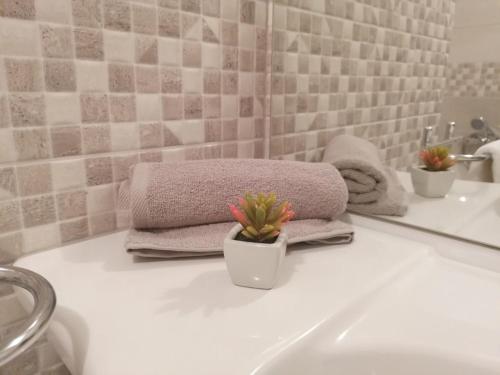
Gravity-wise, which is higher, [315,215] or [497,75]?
[497,75]

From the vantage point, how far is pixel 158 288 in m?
0.48

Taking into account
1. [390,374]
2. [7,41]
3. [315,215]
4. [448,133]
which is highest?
[7,41]

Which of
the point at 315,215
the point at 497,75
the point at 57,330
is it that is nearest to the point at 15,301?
the point at 57,330

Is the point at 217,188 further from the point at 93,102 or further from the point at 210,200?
the point at 93,102

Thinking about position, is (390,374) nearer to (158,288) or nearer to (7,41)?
(158,288)

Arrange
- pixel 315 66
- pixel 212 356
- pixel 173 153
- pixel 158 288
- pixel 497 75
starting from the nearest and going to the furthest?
pixel 212 356 → pixel 158 288 → pixel 497 75 → pixel 173 153 → pixel 315 66

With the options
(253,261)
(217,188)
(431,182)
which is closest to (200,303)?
(253,261)

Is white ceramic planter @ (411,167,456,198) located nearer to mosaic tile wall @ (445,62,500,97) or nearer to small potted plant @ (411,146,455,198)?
small potted plant @ (411,146,455,198)

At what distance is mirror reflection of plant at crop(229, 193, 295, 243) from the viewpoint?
0.46m

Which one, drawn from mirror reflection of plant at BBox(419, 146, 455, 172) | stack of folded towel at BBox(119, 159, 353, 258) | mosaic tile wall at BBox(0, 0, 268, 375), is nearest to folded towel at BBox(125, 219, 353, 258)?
stack of folded towel at BBox(119, 159, 353, 258)

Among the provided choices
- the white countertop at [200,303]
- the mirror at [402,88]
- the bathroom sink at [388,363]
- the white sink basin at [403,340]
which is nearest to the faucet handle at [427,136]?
the mirror at [402,88]

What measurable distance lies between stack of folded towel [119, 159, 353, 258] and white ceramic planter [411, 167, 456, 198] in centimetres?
20

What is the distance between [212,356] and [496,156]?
55cm

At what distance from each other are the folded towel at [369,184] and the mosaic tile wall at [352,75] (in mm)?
57
